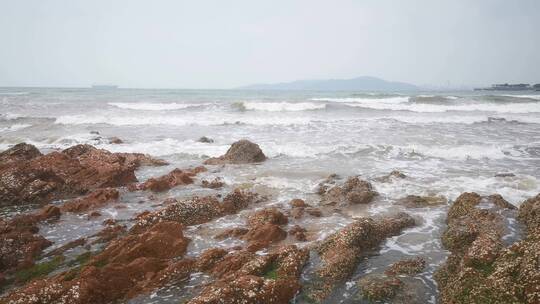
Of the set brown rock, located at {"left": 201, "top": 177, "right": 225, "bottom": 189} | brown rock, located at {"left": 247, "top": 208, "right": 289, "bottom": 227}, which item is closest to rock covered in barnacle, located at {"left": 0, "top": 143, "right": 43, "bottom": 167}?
brown rock, located at {"left": 201, "top": 177, "right": 225, "bottom": 189}

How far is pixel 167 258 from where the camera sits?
6.50 meters

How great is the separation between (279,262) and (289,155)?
34.4ft

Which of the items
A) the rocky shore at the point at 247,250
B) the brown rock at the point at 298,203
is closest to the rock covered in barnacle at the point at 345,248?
the rocky shore at the point at 247,250

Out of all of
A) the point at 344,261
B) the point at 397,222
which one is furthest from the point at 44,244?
the point at 397,222

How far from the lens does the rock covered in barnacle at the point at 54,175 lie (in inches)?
394

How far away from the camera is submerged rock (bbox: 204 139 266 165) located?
48.1 ft

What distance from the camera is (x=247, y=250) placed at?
6742 mm

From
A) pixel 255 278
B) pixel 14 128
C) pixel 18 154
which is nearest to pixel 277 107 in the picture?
pixel 14 128

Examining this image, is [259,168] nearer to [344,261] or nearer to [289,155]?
[289,155]

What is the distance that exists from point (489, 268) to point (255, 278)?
333 cm

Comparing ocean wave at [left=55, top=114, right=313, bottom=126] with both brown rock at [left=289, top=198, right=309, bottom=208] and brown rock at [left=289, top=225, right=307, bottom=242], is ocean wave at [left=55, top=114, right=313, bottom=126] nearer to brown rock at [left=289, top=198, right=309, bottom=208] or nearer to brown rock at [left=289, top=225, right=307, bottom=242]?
brown rock at [left=289, top=198, right=309, bottom=208]

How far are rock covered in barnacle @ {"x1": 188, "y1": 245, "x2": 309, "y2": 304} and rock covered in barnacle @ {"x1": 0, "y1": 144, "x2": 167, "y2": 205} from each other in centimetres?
682

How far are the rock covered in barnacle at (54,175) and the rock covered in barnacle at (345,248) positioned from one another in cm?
791

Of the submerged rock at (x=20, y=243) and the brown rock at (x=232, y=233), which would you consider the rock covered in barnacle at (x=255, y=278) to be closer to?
the brown rock at (x=232, y=233)
